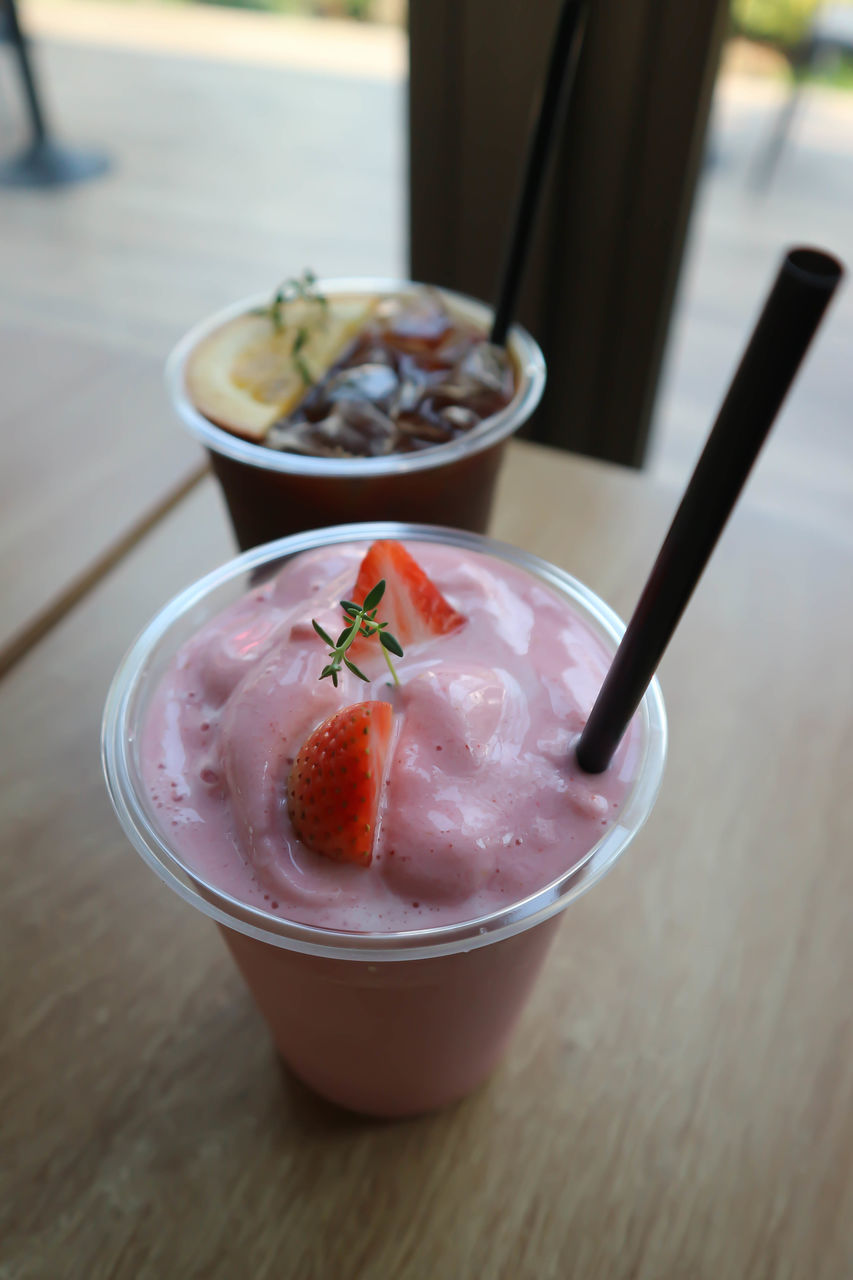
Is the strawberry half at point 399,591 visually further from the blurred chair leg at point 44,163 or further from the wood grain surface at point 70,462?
the blurred chair leg at point 44,163

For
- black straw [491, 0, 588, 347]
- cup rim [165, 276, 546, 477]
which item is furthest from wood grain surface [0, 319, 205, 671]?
black straw [491, 0, 588, 347]

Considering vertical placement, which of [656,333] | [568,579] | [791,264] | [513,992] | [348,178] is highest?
[791,264]

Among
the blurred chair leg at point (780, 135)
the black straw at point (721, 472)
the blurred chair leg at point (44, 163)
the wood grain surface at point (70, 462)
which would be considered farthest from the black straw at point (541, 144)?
the blurred chair leg at point (44, 163)

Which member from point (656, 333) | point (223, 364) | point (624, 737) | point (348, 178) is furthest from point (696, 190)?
point (348, 178)

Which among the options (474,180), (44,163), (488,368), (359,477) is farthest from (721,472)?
(44,163)

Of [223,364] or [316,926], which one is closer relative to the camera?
[316,926]

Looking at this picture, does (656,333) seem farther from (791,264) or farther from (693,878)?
(791,264)

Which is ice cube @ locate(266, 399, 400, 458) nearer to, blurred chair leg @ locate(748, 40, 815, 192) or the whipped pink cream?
the whipped pink cream
